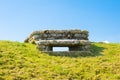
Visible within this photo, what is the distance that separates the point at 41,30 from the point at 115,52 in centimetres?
529

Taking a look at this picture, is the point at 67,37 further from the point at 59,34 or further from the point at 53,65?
the point at 53,65

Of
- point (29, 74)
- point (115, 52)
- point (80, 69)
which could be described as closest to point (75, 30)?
point (115, 52)

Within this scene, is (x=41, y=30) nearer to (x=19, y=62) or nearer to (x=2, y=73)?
(x=19, y=62)

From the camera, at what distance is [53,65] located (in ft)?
57.0

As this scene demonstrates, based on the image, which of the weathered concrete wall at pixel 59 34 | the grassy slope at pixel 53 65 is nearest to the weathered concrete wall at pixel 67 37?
the weathered concrete wall at pixel 59 34

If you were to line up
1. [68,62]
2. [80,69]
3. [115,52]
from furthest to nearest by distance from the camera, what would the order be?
1. [115,52]
2. [68,62]
3. [80,69]

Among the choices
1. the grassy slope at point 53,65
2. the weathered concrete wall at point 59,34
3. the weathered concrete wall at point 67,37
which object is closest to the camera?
the grassy slope at point 53,65

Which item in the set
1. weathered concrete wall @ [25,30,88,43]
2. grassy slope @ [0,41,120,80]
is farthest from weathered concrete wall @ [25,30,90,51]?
grassy slope @ [0,41,120,80]

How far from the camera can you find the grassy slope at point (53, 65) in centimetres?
1576

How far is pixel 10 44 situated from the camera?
70.4ft

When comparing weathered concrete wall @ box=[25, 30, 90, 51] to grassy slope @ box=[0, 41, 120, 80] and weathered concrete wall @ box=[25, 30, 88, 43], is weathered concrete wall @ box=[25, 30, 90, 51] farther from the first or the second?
grassy slope @ box=[0, 41, 120, 80]

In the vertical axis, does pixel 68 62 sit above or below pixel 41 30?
below

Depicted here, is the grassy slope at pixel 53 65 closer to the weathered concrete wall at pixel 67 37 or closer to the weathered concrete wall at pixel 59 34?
the weathered concrete wall at pixel 67 37

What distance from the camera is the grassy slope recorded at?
51.7ft
